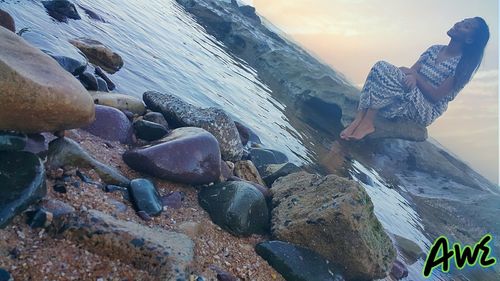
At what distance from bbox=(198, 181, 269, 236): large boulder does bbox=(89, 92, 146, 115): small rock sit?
1774 mm

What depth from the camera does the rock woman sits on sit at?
378 inches

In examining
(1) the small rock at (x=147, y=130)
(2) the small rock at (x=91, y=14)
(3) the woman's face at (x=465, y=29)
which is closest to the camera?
(1) the small rock at (x=147, y=130)

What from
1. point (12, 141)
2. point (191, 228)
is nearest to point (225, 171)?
point (191, 228)

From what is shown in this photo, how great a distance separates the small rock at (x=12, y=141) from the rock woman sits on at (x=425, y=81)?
32.6ft

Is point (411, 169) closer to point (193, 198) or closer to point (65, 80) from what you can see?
point (193, 198)

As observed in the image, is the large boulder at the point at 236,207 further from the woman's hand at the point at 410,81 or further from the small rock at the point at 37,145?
the woman's hand at the point at 410,81

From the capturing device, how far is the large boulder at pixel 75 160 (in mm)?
3066

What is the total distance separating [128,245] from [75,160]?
1.05 m

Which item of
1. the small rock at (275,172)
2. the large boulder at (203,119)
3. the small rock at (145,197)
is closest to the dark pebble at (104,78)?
the large boulder at (203,119)

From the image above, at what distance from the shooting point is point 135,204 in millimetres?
3119

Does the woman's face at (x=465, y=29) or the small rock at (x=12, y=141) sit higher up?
the woman's face at (x=465, y=29)

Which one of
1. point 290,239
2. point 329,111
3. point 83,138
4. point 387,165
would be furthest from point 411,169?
point 83,138

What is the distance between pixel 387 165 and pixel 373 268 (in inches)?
410

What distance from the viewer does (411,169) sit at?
48.0 ft
